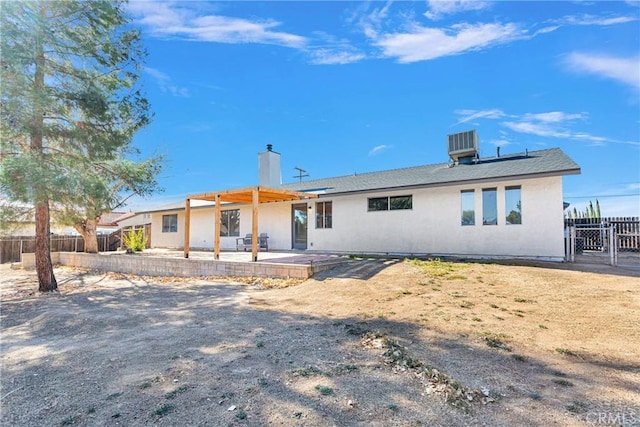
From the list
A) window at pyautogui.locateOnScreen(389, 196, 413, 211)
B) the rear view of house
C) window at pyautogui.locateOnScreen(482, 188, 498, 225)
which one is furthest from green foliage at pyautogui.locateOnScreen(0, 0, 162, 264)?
window at pyautogui.locateOnScreen(482, 188, 498, 225)

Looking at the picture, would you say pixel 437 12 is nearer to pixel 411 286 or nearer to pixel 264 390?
pixel 411 286

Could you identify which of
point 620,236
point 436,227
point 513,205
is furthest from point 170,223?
point 620,236

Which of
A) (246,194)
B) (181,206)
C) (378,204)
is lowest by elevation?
(378,204)

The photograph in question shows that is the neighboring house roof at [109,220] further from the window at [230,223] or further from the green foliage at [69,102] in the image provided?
the green foliage at [69,102]

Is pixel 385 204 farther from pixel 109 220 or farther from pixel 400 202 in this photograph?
pixel 109 220

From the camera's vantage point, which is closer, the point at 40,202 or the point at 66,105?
the point at 40,202

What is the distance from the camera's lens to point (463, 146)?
13086 millimetres

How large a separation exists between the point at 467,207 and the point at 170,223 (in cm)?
1713

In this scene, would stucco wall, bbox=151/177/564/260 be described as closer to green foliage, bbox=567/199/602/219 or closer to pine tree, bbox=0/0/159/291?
pine tree, bbox=0/0/159/291

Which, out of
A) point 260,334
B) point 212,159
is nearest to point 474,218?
point 260,334

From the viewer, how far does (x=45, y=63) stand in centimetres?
838

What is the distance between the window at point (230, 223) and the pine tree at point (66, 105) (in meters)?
7.07

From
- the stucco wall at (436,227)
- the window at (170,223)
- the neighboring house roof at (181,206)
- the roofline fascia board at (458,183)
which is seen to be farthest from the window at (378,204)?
the window at (170,223)

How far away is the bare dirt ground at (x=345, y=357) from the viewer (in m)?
2.54
